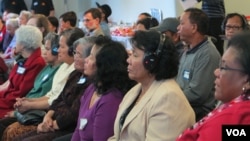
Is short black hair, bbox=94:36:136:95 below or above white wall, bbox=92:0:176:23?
above

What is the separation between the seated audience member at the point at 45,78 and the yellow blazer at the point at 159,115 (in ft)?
5.41

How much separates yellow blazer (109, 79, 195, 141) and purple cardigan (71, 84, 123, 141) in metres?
0.20

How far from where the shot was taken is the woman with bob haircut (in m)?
2.57

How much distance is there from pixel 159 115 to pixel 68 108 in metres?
1.22

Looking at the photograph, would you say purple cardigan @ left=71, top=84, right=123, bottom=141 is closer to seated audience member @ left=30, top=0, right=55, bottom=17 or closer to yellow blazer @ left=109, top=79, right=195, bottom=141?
yellow blazer @ left=109, top=79, right=195, bottom=141

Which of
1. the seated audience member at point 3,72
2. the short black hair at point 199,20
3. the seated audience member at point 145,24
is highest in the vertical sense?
the short black hair at point 199,20

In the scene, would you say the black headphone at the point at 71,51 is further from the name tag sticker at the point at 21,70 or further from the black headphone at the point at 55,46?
the name tag sticker at the point at 21,70

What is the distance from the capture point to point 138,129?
2.27m

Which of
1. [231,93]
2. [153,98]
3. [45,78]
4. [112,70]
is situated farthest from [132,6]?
[231,93]

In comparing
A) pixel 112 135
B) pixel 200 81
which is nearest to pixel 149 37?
pixel 112 135

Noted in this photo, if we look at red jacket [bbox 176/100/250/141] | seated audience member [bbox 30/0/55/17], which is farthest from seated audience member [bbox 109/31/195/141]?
seated audience member [bbox 30/0/55/17]

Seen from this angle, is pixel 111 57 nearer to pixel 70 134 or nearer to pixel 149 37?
pixel 149 37

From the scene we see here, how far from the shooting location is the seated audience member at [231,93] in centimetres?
163

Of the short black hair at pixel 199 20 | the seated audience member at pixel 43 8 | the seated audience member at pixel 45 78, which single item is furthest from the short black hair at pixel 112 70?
the seated audience member at pixel 43 8
